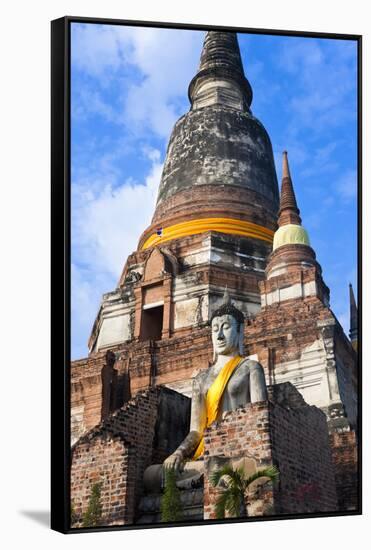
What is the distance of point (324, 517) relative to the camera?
12.3 m

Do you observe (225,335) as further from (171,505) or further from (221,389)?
(171,505)

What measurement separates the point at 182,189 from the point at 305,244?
115 inches

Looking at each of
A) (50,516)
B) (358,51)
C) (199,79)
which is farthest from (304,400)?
(199,79)

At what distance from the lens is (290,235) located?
48.1ft

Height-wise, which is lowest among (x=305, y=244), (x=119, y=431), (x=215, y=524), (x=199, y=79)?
(x=215, y=524)

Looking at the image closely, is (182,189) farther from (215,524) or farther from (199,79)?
(215,524)

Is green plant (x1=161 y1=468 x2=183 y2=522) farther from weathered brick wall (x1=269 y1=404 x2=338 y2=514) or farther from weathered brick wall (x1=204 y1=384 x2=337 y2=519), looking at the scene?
weathered brick wall (x1=269 y1=404 x2=338 y2=514)

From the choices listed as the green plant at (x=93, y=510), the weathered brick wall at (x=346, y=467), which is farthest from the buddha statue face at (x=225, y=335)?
the green plant at (x=93, y=510)

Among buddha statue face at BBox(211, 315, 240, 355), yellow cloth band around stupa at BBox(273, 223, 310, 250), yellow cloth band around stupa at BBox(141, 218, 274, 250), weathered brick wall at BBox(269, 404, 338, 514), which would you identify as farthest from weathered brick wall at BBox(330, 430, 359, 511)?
yellow cloth band around stupa at BBox(141, 218, 274, 250)

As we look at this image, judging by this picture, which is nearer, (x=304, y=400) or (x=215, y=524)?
(x=215, y=524)

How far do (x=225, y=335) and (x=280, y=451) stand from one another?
5.43ft

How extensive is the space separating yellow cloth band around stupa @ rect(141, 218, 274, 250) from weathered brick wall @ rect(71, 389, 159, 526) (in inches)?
170

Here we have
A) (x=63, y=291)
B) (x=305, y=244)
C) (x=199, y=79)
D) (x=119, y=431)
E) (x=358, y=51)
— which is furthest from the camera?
(x=199, y=79)

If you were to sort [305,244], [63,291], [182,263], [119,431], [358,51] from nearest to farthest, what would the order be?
[63,291] < [119,431] < [358,51] < [305,244] < [182,263]
